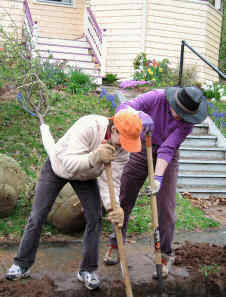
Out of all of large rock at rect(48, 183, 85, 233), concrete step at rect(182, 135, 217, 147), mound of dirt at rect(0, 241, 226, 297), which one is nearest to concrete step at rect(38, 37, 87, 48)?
concrete step at rect(182, 135, 217, 147)

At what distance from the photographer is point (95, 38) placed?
1138 cm

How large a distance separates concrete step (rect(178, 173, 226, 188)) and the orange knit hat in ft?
14.0

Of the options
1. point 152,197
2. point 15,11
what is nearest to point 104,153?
point 152,197

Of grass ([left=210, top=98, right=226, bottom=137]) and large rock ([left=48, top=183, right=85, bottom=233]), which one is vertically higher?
grass ([left=210, top=98, right=226, bottom=137])

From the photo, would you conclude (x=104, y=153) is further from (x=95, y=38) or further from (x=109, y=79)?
(x=95, y=38)

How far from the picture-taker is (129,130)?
2.90 meters

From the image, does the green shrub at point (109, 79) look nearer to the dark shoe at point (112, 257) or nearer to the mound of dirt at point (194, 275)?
the mound of dirt at point (194, 275)

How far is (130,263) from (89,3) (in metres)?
10.4

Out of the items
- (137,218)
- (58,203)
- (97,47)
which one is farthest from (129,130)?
(97,47)

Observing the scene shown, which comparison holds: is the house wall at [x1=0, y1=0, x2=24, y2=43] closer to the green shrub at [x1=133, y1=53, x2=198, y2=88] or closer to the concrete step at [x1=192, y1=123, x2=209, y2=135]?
the green shrub at [x1=133, y1=53, x2=198, y2=88]

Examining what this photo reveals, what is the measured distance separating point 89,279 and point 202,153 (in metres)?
4.94

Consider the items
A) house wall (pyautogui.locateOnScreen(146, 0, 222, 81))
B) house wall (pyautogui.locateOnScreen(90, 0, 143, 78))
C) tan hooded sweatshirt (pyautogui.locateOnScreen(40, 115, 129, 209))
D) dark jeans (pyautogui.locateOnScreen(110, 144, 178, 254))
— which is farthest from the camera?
house wall (pyautogui.locateOnScreen(146, 0, 222, 81))

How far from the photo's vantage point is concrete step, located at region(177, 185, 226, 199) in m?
6.95

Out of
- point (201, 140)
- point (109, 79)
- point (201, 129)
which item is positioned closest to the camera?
point (201, 140)
